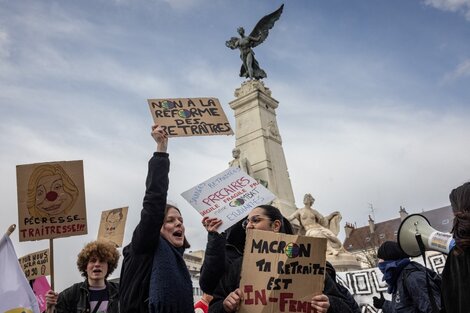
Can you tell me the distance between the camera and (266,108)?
17750 mm

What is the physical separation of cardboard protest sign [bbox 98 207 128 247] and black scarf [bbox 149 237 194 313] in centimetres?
539

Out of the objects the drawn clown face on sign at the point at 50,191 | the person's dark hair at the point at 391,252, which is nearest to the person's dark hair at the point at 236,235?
the person's dark hair at the point at 391,252

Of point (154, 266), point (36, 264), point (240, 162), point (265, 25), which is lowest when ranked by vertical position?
point (154, 266)

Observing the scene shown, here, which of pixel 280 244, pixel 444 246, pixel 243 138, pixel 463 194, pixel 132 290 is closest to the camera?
pixel 463 194

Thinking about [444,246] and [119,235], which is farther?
[119,235]

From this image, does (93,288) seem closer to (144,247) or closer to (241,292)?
(144,247)

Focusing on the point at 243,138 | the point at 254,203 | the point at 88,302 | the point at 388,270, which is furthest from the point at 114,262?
the point at 243,138

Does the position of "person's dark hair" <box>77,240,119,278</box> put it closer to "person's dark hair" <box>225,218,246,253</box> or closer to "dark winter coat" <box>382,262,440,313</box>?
"person's dark hair" <box>225,218,246,253</box>

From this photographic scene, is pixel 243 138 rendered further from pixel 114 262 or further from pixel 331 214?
pixel 114 262

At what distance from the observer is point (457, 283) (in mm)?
2346

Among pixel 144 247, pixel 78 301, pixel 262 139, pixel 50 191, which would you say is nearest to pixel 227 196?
pixel 144 247

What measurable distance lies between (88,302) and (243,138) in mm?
13424

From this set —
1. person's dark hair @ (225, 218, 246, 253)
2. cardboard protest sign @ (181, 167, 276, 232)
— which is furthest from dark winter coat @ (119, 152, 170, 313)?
person's dark hair @ (225, 218, 246, 253)

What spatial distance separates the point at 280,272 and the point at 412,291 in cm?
179
